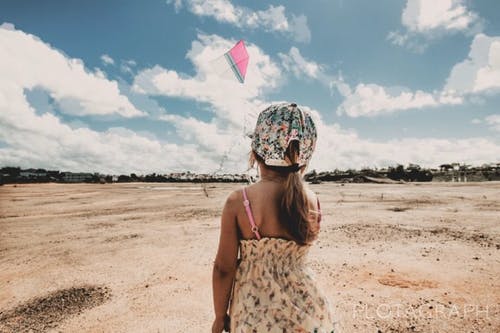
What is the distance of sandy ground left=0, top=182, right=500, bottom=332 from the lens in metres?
4.26

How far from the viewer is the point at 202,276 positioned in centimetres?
587

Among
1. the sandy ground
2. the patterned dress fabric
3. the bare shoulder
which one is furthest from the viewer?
the sandy ground

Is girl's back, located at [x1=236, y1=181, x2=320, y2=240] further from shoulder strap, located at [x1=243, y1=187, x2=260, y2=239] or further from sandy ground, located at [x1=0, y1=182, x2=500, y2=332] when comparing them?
sandy ground, located at [x1=0, y1=182, x2=500, y2=332]

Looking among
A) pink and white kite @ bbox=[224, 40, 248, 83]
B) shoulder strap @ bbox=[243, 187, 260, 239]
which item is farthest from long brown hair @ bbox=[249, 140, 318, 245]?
pink and white kite @ bbox=[224, 40, 248, 83]

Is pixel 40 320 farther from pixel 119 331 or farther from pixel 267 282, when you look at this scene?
pixel 267 282

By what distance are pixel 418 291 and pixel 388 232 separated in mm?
4245

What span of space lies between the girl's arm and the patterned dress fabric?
0.07m

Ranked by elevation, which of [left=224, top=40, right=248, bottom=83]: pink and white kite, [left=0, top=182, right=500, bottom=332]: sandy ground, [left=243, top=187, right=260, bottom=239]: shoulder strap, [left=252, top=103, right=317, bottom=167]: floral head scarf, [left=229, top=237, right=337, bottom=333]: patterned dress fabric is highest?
[left=224, top=40, right=248, bottom=83]: pink and white kite

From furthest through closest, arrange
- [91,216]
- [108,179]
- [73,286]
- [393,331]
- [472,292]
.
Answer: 1. [108,179]
2. [91,216]
3. [73,286]
4. [472,292]
5. [393,331]

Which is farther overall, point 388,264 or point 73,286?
point 388,264

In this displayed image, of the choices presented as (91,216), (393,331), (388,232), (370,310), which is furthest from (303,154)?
(91,216)

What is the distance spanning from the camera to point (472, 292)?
4.72 meters

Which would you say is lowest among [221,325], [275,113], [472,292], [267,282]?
[472,292]

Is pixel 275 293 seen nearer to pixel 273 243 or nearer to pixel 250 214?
pixel 273 243
